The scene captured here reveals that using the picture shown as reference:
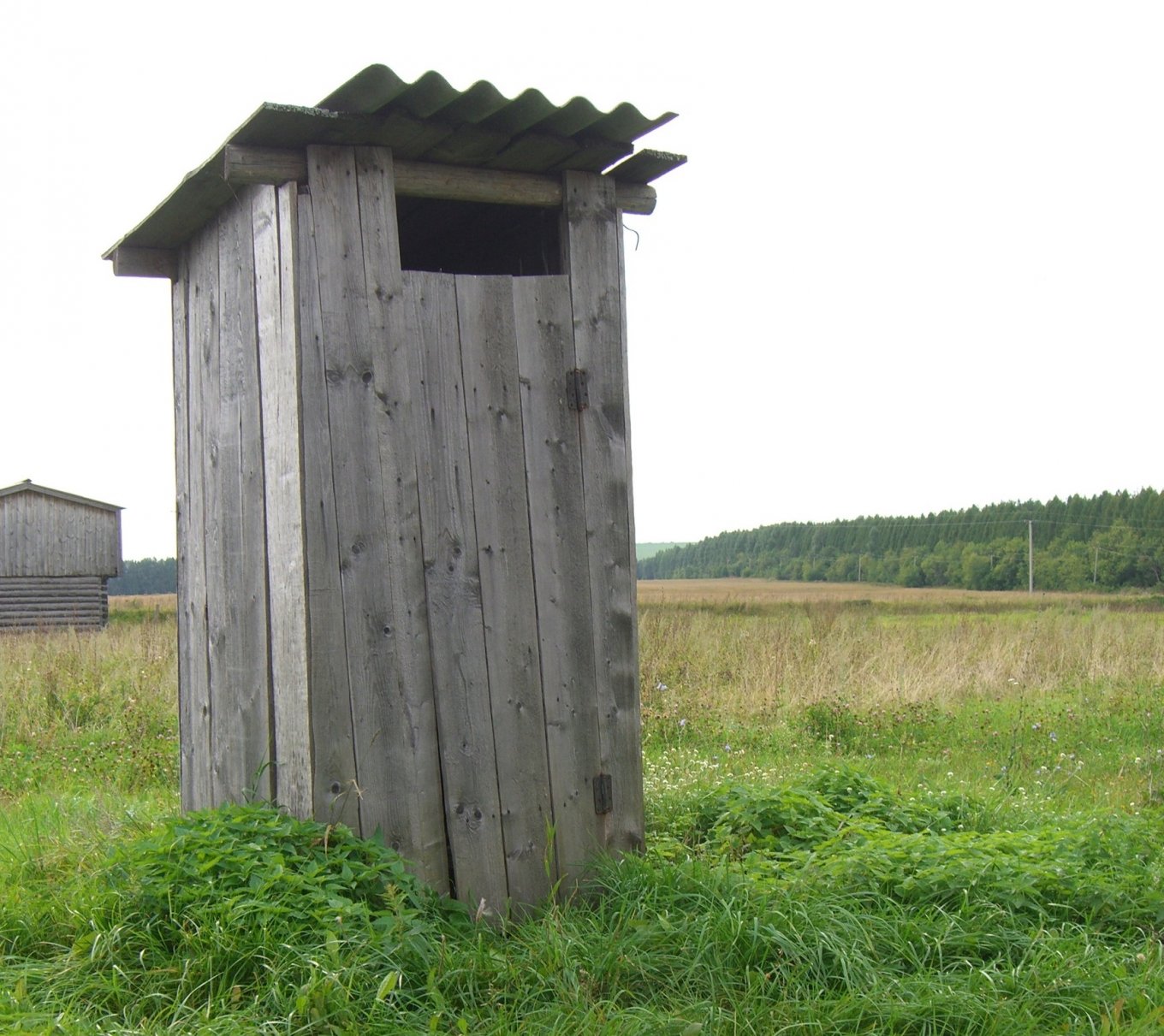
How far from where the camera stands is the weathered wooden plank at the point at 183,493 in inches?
220

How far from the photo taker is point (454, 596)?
4.33m

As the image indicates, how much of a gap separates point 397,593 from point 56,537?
25034mm

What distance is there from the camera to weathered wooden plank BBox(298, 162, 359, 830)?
13.3 ft

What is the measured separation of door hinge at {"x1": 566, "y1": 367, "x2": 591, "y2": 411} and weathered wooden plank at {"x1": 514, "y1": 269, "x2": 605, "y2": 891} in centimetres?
2

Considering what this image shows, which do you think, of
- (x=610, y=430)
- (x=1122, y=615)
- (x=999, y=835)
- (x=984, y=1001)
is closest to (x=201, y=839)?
(x=610, y=430)

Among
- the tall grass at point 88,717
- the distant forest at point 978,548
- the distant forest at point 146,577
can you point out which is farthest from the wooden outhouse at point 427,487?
the distant forest at point 146,577

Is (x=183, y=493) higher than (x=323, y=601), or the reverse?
(x=183, y=493)

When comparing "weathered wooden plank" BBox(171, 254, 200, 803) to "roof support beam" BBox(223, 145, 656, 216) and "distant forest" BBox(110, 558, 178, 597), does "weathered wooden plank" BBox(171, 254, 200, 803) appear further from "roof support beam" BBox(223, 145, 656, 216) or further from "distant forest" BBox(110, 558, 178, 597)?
"distant forest" BBox(110, 558, 178, 597)

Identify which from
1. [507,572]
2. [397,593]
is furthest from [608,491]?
[397,593]

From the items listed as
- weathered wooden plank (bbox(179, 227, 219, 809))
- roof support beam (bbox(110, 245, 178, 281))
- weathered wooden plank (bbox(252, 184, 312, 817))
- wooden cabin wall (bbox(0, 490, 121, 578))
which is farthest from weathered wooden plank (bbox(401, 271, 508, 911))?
wooden cabin wall (bbox(0, 490, 121, 578))

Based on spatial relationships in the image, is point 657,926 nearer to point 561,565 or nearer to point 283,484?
point 561,565

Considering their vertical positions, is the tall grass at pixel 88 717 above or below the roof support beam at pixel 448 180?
below

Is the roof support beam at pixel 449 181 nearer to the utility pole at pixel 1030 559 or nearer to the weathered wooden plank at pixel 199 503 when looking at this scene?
the weathered wooden plank at pixel 199 503

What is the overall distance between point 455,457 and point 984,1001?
273 centimetres
